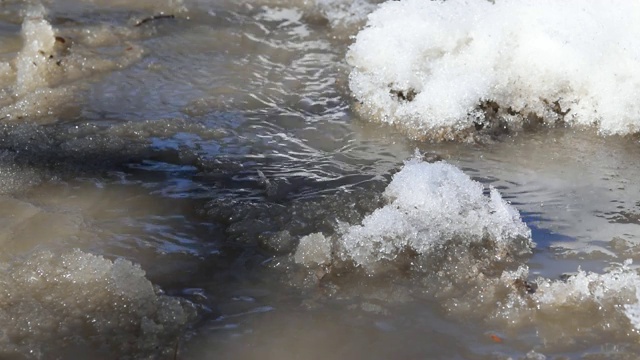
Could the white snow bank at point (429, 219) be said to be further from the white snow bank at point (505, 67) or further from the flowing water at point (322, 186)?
the white snow bank at point (505, 67)

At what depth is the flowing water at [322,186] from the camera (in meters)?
2.12

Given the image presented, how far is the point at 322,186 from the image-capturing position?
2904 millimetres

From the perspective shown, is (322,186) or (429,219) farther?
(322,186)

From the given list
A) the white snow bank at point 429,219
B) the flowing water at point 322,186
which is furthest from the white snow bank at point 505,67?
the white snow bank at point 429,219

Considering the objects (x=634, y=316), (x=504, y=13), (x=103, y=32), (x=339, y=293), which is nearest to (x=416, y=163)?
(x=339, y=293)

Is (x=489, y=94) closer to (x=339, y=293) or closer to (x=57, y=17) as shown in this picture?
(x=339, y=293)

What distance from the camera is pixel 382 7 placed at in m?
4.21

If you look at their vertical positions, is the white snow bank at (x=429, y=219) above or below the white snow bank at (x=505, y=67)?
below

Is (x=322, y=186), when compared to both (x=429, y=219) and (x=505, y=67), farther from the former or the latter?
(x=505, y=67)

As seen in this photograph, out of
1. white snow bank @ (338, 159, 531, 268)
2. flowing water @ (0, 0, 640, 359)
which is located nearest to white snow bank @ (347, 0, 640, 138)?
flowing water @ (0, 0, 640, 359)

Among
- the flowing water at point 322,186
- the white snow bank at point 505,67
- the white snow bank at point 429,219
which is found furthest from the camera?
the white snow bank at point 505,67

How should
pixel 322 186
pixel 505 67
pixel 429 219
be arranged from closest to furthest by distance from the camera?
pixel 429 219, pixel 322 186, pixel 505 67

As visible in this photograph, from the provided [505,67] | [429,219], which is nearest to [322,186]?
[429,219]

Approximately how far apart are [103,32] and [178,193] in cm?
207
